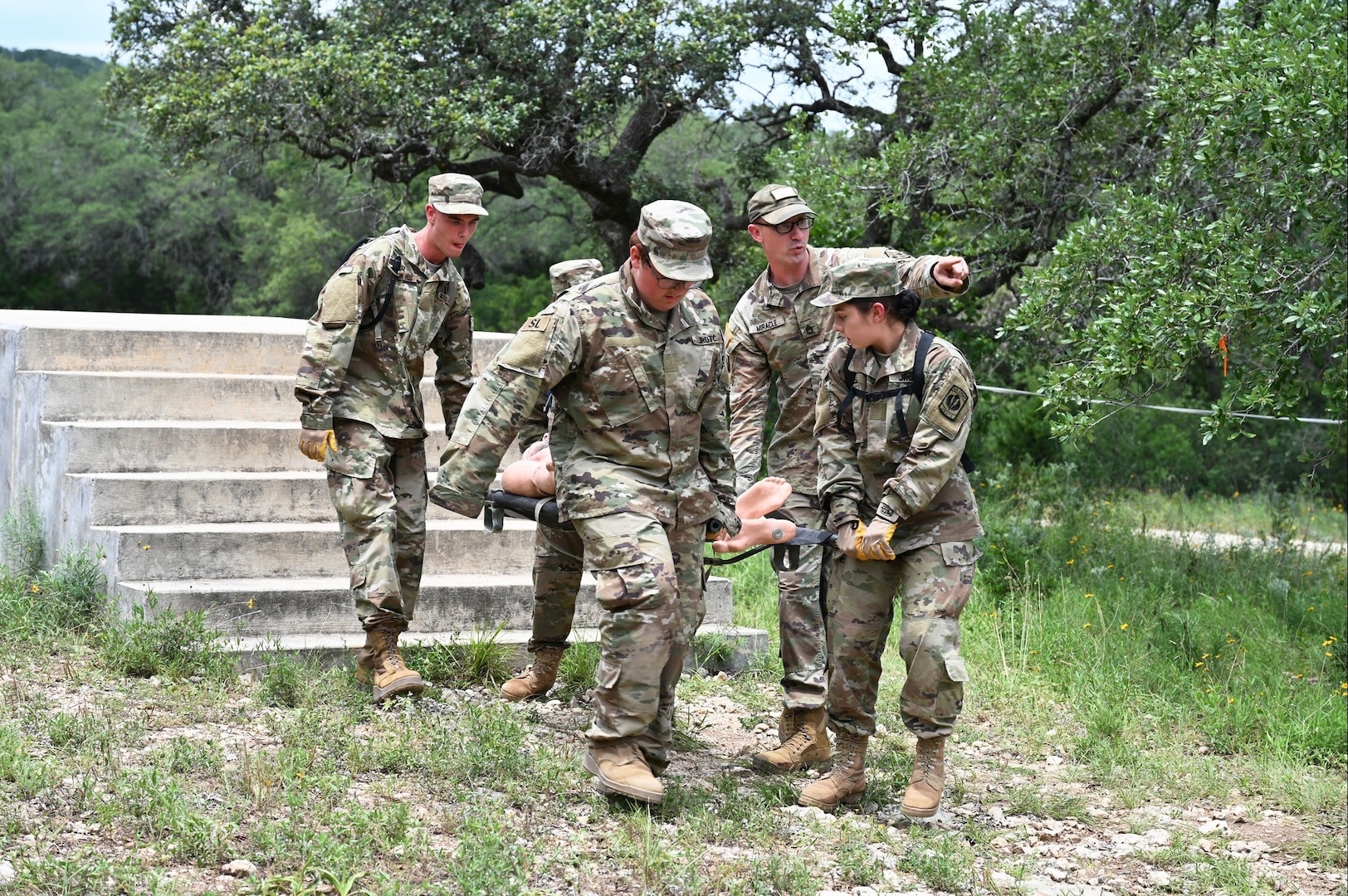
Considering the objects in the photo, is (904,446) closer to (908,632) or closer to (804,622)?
(908,632)

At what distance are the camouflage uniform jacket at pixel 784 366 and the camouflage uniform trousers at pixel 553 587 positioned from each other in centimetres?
85

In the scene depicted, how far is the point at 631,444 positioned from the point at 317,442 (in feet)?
5.19

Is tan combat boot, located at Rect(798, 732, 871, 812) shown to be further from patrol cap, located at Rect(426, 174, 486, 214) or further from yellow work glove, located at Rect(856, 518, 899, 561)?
patrol cap, located at Rect(426, 174, 486, 214)

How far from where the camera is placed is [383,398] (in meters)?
5.84

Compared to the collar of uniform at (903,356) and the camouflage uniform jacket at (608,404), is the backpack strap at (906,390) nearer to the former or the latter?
the collar of uniform at (903,356)

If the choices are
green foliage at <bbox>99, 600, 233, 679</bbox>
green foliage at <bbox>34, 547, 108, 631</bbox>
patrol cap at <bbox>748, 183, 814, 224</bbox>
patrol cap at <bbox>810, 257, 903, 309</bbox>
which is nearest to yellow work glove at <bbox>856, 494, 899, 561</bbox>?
patrol cap at <bbox>810, 257, 903, 309</bbox>

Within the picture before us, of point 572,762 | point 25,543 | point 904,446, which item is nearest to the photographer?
point 904,446

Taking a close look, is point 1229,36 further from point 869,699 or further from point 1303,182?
point 869,699

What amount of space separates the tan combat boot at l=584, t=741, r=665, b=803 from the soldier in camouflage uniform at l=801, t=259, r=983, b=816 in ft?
2.21

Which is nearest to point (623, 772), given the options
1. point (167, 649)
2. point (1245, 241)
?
point (167, 649)

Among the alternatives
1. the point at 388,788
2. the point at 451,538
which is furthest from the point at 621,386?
the point at 451,538

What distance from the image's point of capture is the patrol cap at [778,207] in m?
5.45

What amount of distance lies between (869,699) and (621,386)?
4.84 ft

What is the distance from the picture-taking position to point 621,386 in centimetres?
466
